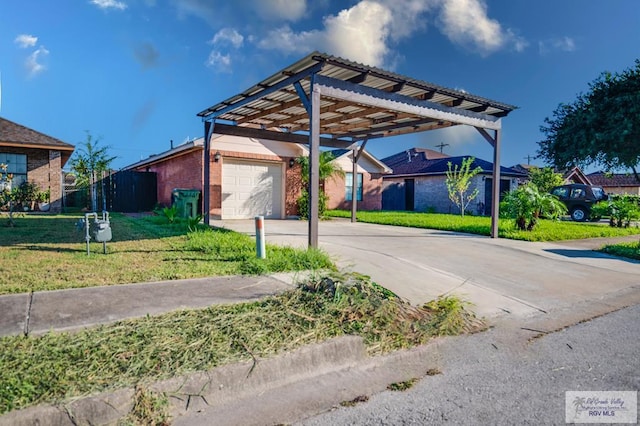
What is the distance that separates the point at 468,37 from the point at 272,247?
14.4 m

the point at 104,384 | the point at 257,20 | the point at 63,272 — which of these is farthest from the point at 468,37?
the point at 104,384

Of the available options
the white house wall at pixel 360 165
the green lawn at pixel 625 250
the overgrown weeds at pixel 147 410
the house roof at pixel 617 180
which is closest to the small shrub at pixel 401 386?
the overgrown weeds at pixel 147 410

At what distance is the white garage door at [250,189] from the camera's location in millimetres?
14195

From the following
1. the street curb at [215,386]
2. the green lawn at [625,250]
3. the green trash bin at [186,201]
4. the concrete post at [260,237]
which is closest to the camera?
the street curb at [215,386]

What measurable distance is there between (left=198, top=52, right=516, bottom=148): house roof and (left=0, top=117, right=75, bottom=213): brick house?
Result: 399 inches

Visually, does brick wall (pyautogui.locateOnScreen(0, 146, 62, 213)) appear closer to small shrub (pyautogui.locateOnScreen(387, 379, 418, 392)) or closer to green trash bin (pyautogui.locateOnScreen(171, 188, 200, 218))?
green trash bin (pyautogui.locateOnScreen(171, 188, 200, 218))

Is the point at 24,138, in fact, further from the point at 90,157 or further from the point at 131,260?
the point at 131,260

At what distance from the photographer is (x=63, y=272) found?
500 cm

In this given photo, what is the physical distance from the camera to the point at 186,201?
13.2 metres

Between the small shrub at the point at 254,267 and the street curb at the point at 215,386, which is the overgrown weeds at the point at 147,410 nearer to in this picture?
the street curb at the point at 215,386

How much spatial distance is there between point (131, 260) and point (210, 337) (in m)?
3.66

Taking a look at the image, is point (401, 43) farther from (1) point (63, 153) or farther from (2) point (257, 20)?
(1) point (63, 153)

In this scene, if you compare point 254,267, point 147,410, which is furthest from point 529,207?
point 147,410

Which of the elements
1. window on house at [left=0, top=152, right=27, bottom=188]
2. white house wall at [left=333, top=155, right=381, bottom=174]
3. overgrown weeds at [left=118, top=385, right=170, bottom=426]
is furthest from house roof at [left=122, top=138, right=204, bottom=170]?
overgrown weeds at [left=118, top=385, right=170, bottom=426]
